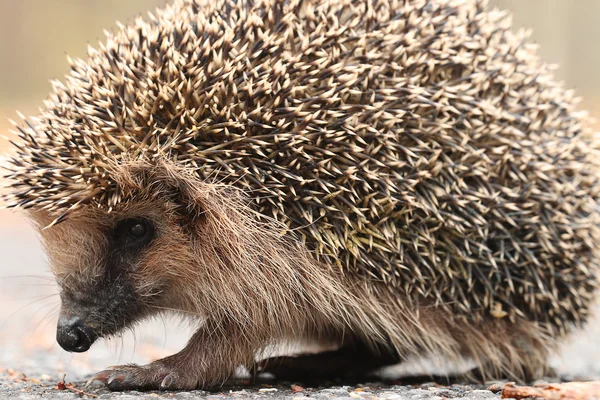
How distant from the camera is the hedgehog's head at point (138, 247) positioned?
479 cm

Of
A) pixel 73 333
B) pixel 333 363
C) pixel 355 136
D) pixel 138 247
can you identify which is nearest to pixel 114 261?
A: pixel 138 247

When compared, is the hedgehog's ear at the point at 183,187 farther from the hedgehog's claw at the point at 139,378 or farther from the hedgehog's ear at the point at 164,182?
the hedgehog's claw at the point at 139,378

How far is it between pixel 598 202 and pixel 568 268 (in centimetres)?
57

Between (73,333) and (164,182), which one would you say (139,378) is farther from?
(164,182)

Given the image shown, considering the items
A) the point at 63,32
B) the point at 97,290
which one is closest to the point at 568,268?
the point at 97,290

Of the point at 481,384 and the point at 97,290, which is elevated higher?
the point at 97,290

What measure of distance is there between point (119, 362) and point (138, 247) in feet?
6.57

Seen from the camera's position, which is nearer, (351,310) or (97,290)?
(97,290)

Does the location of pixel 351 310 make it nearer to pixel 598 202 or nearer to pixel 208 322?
pixel 208 322

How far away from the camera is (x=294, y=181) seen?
479 cm

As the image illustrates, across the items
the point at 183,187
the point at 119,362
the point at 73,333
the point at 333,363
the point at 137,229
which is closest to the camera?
the point at 73,333

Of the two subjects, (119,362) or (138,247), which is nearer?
(138,247)

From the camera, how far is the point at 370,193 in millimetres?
4879

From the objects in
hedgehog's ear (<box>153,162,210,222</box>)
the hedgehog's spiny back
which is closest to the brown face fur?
hedgehog's ear (<box>153,162,210,222</box>)
